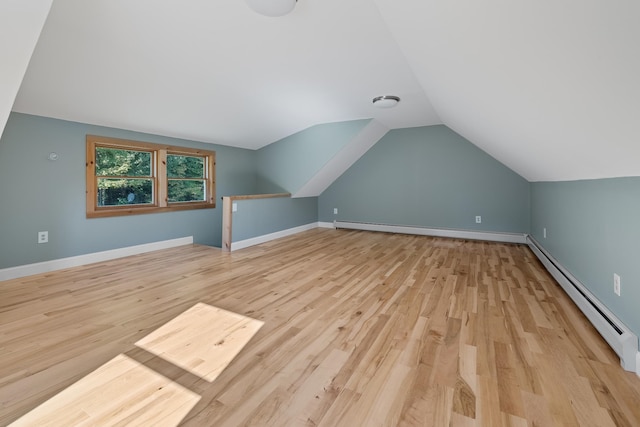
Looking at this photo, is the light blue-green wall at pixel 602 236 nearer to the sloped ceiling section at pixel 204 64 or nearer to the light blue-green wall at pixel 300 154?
the sloped ceiling section at pixel 204 64

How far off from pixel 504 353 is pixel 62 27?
3.78m

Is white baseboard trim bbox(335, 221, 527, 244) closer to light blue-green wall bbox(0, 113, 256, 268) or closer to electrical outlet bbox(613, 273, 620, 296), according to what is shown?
electrical outlet bbox(613, 273, 620, 296)

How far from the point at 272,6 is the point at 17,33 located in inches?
56.1

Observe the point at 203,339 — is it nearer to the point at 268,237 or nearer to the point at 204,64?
the point at 204,64

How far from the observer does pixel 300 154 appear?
5160 millimetres

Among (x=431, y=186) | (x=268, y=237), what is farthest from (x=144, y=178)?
(x=431, y=186)

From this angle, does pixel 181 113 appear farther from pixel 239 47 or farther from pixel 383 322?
pixel 383 322

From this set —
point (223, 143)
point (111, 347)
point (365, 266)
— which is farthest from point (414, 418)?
point (223, 143)

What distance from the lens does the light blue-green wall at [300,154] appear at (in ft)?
15.5

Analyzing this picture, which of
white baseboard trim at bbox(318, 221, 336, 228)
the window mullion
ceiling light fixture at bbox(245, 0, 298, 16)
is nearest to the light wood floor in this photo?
the window mullion

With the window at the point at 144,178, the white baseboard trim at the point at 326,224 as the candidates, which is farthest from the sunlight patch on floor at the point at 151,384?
the white baseboard trim at the point at 326,224

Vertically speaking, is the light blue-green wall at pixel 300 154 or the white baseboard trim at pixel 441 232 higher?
the light blue-green wall at pixel 300 154

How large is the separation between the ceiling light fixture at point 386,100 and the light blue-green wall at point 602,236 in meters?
2.05

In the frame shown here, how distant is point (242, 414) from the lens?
1213 millimetres
